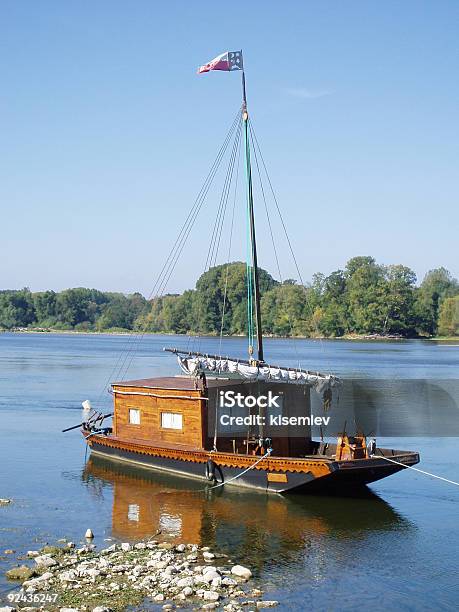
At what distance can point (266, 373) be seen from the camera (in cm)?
2883

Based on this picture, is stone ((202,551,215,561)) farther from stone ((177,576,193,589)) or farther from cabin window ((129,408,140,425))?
cabin window ((129,408,140,425))

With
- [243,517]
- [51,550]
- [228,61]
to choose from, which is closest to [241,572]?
[51,550]

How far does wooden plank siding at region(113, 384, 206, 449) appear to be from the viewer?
96.2 feet

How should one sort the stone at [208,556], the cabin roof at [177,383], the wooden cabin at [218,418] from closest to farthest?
the stone at [208,556] < the wooden cabin at [218,418] < the cabin roof at [177,383]

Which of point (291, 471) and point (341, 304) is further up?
point (341, 304)

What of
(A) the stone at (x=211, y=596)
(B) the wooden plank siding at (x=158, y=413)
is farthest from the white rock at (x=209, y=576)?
(B) the wooden plank siding at (x=158, y=413)

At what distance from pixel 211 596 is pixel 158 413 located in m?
14.2

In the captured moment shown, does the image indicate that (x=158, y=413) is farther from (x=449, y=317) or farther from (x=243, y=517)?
(x=449, y=317)

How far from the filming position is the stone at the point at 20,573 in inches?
725

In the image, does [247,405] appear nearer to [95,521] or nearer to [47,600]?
[95,521]

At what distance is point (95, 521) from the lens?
24359mm

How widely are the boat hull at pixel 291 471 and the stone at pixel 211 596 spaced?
913cm

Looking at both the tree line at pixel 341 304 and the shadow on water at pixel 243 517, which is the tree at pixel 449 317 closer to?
the tree line at pixel 341 304

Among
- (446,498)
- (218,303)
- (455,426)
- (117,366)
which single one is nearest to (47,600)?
(446,498)
